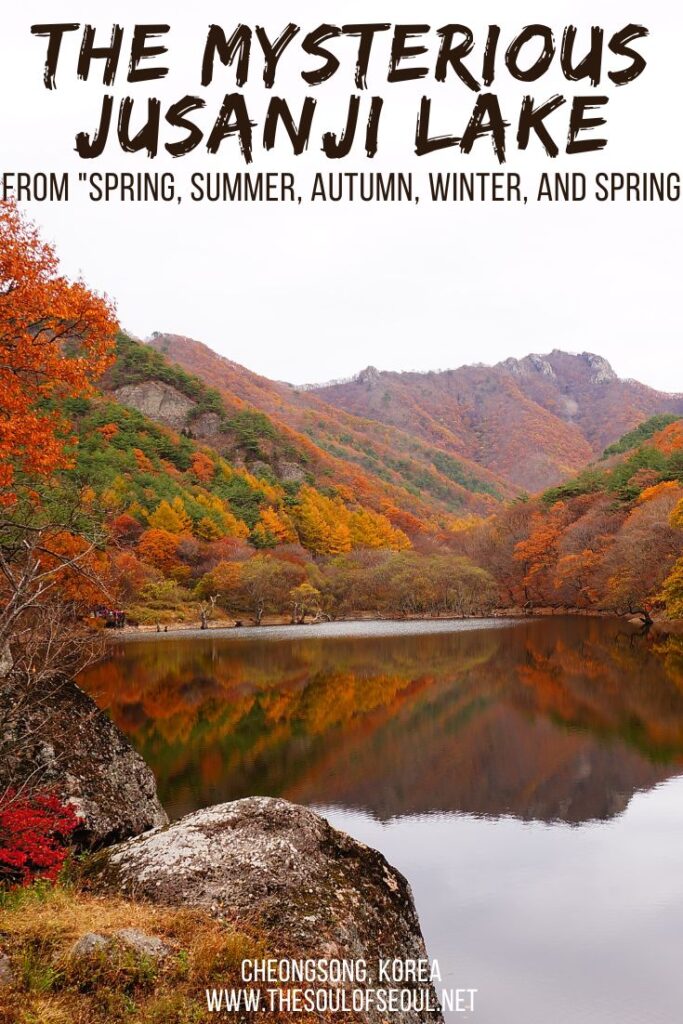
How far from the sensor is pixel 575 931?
10555mm

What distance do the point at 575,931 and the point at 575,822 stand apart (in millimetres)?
4843

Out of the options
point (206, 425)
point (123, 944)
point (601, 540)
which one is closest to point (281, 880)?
point (123, 944)

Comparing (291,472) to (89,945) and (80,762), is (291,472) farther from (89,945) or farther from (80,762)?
(89,945)

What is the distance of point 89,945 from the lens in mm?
5281

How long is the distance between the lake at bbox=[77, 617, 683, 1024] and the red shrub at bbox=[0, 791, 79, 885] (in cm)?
511

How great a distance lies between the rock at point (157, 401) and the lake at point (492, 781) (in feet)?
320

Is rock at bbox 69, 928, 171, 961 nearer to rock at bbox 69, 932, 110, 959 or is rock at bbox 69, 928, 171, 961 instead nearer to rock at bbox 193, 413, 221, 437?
rock at bbox 69, 932, 110, 959

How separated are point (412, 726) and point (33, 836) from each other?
1725 centimetres

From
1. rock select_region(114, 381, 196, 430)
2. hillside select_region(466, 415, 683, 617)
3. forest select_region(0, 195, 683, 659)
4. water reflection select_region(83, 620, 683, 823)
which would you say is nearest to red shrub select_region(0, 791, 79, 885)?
forest select_region(0, 195, 683, 659)

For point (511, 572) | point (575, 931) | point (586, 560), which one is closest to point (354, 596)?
point (511, 572)

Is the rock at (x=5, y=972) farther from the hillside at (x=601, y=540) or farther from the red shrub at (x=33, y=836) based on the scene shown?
the hillside at (x=601, y=540)

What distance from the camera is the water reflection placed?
17078 millimetres

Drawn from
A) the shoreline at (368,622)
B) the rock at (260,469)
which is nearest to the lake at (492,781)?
the shoreline at (368,622)

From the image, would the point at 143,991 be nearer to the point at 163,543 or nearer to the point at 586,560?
the point at 586,560
